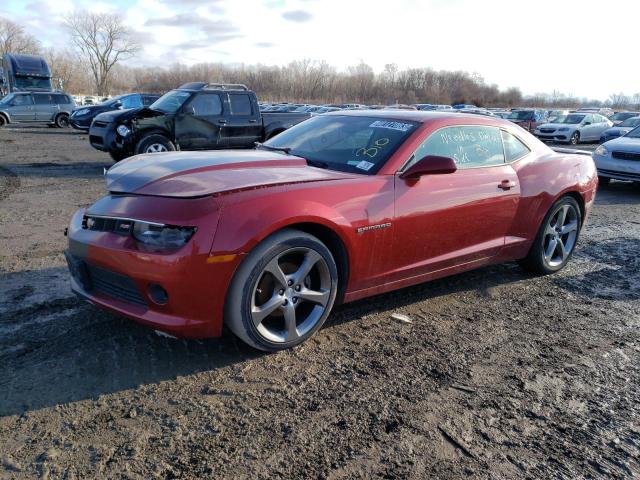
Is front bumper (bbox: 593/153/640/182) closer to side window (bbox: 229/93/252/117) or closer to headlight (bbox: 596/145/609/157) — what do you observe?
headlight (bbox: 596/145/609/157)

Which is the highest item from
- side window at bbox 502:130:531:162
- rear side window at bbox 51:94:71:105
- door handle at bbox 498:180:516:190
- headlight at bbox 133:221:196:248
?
rear side window at bbox 51:94:71:105

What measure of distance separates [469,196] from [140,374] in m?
2.72

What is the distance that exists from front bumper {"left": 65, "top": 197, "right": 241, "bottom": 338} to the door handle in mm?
2524

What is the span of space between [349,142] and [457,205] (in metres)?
0.99

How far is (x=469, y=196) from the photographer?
4.02m

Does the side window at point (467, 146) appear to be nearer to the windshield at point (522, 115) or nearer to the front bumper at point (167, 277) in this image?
the front bumper at point (167, 277)

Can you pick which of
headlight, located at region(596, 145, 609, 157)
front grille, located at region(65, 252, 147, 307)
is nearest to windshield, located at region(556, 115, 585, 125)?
headlight, located at region(596, 145, 609, 157)

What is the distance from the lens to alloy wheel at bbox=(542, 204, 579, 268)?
4980 millimetres

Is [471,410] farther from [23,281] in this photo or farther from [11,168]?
[11,168]

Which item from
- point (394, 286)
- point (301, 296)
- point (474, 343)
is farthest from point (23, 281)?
point (474, 343)

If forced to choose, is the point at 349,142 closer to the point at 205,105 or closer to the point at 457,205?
the point at 457,205

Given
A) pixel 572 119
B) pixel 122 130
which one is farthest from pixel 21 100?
pixel 572 119

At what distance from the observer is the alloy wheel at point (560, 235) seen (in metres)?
4.98

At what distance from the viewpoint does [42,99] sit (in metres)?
24.4
